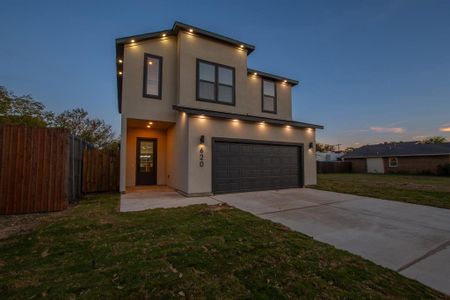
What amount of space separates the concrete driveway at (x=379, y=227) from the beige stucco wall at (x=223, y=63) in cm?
491

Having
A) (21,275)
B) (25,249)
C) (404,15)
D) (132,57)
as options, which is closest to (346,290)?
(21,275)

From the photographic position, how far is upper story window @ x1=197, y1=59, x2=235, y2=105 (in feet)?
30.7

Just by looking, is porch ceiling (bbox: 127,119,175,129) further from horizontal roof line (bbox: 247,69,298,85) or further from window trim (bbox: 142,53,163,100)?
horizontal roof line (bbox: 247,69,298,85)

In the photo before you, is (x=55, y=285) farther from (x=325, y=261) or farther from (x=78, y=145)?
(x=78, y=145)

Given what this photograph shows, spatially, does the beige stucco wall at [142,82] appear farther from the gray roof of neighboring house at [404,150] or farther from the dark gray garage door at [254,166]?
the gray roof of neighboring house at [404,150]

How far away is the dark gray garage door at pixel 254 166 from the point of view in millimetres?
8180

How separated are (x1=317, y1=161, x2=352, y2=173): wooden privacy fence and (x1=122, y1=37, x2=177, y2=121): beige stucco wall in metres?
21.0

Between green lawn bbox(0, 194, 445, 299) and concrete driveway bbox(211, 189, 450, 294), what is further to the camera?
concrete driveway bbox(211, 189, 450, 294)

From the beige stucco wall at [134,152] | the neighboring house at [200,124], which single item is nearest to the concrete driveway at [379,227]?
the neighboring house at [200,124]

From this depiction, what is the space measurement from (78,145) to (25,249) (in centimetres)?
566

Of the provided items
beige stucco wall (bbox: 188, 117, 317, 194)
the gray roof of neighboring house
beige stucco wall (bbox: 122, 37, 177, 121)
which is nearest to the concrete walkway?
beige stucco wall (bbox: 188, 117, 317, 194)

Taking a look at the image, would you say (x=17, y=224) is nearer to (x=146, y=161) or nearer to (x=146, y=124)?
(x=146, y=124)

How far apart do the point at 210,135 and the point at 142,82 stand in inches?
157

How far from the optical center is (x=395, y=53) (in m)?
12.4
